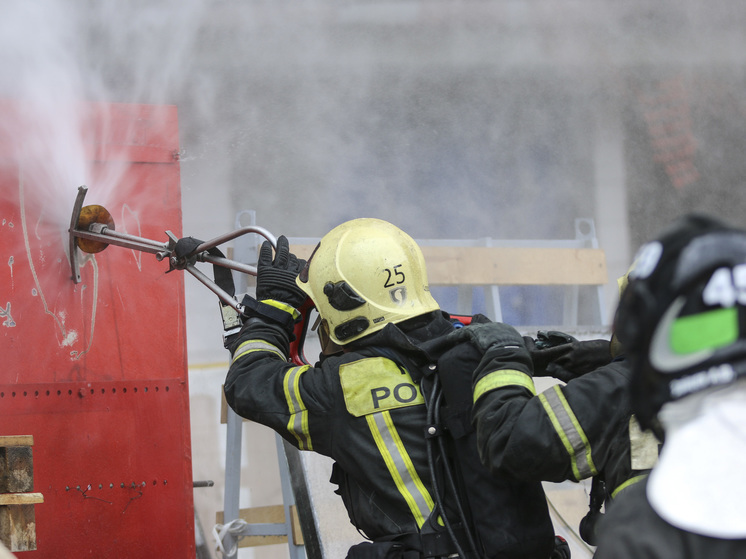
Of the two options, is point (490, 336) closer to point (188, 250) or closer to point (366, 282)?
point (366, 282)

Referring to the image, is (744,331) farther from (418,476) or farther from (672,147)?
(672,147)

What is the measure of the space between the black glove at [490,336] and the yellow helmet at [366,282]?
0.34 metres

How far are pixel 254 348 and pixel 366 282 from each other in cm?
42

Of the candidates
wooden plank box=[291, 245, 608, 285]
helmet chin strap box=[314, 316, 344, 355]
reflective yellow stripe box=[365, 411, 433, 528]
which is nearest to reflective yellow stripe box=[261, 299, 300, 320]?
helmet chin strap box=[314, 316, 344, 355]

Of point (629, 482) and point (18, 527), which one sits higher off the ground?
point (629, 482)

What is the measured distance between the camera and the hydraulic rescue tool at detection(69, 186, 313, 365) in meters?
2.77

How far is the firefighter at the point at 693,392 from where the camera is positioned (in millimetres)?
811

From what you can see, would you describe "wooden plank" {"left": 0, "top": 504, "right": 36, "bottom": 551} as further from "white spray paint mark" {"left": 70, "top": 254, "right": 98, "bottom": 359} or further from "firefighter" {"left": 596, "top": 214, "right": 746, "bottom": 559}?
"firefighter" {"left": 596, "top": 214, "right": 746, "bottom": 559}

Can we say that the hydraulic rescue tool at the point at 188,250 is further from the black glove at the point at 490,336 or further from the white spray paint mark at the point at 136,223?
the black glove at the point at 490,336

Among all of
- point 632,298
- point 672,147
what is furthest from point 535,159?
point 632,298

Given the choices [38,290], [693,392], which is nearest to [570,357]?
[693,392]

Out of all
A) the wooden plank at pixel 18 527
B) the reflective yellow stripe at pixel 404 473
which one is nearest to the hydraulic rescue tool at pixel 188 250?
the reflective yellow stripe at pixel 404 473

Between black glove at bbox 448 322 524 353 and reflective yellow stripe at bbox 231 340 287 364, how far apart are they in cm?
66

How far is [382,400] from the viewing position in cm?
215
